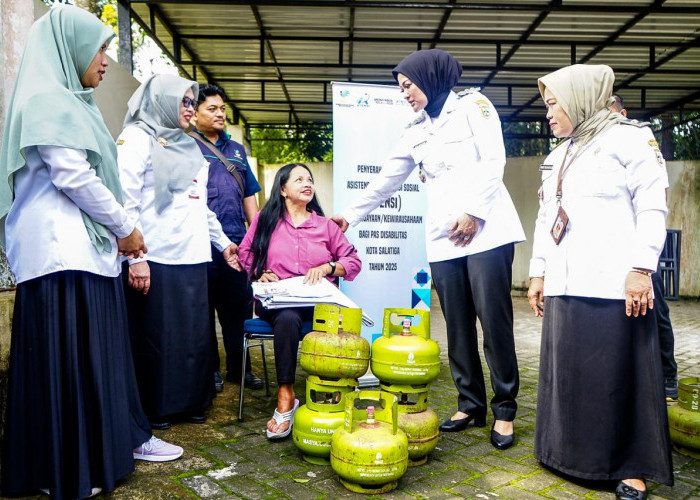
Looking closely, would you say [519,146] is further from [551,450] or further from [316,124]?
[551,450]

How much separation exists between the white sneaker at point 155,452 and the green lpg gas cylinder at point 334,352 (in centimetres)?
81

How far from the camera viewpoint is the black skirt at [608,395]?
2.55 metres

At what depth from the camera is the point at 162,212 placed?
11.1 ft

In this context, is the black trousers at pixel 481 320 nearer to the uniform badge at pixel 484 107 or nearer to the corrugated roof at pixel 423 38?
the uniform badge at pixel 484 107

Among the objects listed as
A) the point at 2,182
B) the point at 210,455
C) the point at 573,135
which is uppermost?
the point at 573,135

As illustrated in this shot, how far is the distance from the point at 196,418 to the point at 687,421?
276 cm

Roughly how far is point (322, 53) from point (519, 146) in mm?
14705

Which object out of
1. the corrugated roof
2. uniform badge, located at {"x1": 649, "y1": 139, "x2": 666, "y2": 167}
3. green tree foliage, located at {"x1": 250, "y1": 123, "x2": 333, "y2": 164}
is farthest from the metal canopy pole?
green tree foliage, located at {"x1": 250, "y1": 123, "x2": 333, "y2": 164}

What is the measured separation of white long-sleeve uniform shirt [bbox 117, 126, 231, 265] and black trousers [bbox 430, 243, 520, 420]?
1.44m

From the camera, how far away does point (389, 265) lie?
4.73 metres

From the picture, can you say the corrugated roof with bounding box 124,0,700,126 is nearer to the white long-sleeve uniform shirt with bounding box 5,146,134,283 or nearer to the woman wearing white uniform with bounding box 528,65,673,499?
the woman wearing white uniform with bounding box 528,65,673,499

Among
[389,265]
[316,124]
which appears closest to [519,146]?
[316,124]

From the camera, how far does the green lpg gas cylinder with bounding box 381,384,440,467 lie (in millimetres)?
2867

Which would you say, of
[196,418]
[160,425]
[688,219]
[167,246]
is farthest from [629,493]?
[688,219]
